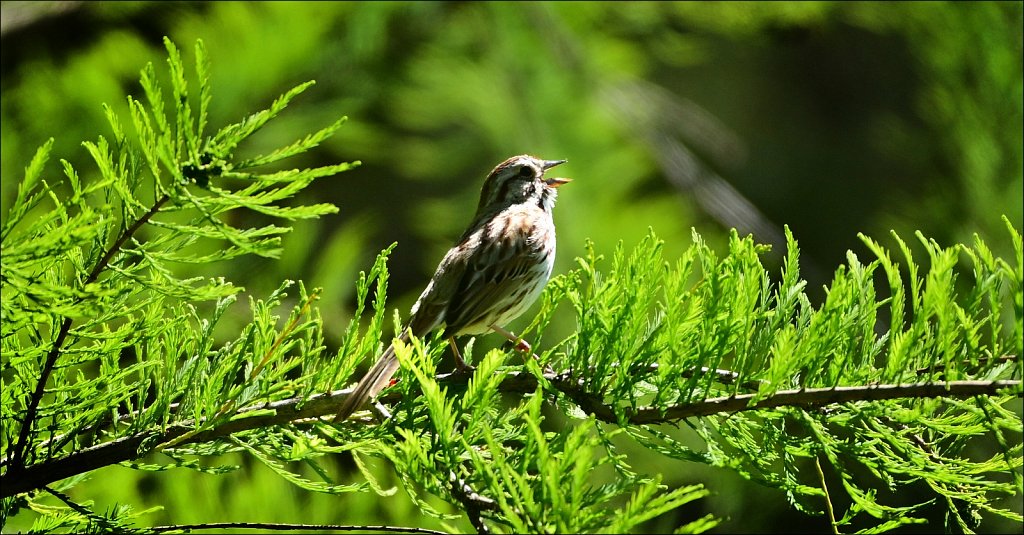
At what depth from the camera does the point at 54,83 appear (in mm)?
2791

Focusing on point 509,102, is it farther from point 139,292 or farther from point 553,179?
point 139,292

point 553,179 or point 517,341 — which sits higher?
point 553,179

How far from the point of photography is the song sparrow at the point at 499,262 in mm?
2217

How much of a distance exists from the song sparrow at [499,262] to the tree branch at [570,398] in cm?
67

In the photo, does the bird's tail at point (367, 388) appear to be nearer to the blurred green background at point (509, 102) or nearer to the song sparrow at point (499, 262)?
the song sparrow at point (499, 262)

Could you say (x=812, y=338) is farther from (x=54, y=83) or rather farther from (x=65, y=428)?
(x=54, y=83)

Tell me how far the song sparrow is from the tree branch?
666 millimetres

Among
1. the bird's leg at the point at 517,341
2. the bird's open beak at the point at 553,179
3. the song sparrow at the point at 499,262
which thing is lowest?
the bird's leg at the point at 517,341

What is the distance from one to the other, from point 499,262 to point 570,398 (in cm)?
118

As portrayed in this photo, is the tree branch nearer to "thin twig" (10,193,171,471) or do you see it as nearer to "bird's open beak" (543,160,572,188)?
"thin twig" (10,193,171,471)

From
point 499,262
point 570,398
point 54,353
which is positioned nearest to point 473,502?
point 570,398

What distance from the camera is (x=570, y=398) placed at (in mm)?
1271

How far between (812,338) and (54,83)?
8.05 feet

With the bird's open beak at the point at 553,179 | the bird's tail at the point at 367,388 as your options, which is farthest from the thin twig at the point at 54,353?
the bird's open beak at the point at 553,179
